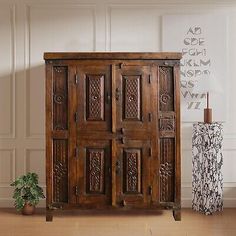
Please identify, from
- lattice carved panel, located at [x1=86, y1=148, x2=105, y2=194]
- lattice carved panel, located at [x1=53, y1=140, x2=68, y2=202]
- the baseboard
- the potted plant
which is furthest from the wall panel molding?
lattice carved panel, located at [x1=86, y1=148, x2=105, y2=194]

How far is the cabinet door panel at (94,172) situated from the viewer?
4.91 m

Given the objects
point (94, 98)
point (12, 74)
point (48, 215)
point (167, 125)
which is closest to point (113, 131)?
point (94, 98)

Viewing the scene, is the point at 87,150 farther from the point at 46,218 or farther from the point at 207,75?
the point at 207,75

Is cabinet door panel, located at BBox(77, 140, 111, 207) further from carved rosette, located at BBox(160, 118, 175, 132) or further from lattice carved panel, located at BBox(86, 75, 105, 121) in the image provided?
carved rosette, located at BBox(160, 118, 175, 132)

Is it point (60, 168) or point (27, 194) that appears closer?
point (60, 168)

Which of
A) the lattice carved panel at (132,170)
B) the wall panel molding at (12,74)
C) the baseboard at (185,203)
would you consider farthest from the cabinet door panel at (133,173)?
the wall panel molding at (12,74)

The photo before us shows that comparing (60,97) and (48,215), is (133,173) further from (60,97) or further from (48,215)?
(60,97)

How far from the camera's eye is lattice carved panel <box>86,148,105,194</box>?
4.91m

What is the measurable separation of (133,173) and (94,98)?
860 millimetres

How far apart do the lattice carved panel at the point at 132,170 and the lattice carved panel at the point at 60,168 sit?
2.01 ft

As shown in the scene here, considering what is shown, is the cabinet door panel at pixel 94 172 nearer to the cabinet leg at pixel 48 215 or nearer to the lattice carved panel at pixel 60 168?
the lattice carved panel at pixel 60 168

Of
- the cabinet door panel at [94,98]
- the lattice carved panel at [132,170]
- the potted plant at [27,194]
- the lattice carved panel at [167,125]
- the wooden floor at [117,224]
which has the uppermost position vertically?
the cabinet door panel at [94,98]

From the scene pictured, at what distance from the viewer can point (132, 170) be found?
4.91 m

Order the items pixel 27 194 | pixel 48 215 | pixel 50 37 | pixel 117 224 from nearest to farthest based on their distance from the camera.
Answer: pixel 117 224, pixel 48 215, pixel 27 194, pixel 50 37
